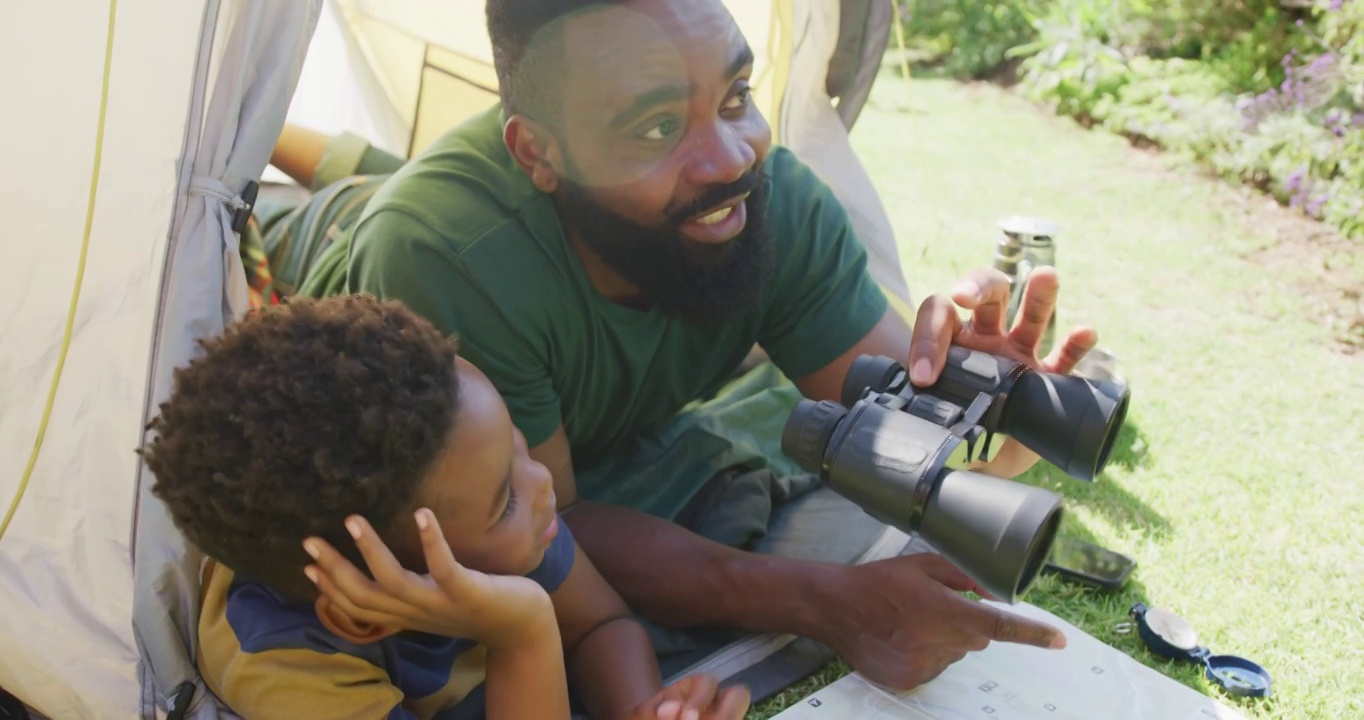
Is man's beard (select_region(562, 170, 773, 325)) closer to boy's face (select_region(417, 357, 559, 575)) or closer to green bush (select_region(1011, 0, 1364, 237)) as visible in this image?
boy's face (select_region(417, 357, 559, 575))

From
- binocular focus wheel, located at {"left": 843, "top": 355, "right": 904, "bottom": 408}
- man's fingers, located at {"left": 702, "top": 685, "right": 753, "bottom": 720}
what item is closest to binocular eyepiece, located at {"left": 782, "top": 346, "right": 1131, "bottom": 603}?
binocular focus wheel, located at {"left": 843, "top": 355, "right": 904, "bottom": 408}

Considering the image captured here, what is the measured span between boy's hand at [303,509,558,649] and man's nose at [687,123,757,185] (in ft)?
2.16

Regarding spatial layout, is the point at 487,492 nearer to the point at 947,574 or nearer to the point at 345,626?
the point at 345,626

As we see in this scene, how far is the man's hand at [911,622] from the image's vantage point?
57.2 inches

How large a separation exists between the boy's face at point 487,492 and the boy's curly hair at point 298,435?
24 millimetres

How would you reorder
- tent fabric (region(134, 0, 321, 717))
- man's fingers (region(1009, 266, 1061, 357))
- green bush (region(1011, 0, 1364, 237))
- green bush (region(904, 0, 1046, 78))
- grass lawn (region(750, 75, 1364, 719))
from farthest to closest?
green bush (region(904, 0, 1046, 78)) → green bush (region(1011, 0, 1364, 237)) → grass lawn (region(750, 75, 1364, 719)) → man's fingers (region(1009, 266, 1061, 357)) → tent fabric (region(134, 0, 321, 717))

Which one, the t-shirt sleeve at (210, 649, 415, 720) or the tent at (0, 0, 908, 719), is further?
the tent at (0, 0, 908, 719)

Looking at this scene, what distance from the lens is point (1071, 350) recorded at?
5.27 feet

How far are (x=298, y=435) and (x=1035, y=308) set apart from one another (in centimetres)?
99

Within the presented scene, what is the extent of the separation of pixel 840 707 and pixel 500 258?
760mm

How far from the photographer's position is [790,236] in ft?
6.15

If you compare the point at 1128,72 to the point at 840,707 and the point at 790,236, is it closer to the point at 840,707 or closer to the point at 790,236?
the point at 790,236

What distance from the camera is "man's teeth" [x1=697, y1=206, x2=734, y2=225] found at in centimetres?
164

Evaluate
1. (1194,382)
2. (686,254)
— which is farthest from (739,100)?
(1194,382)
